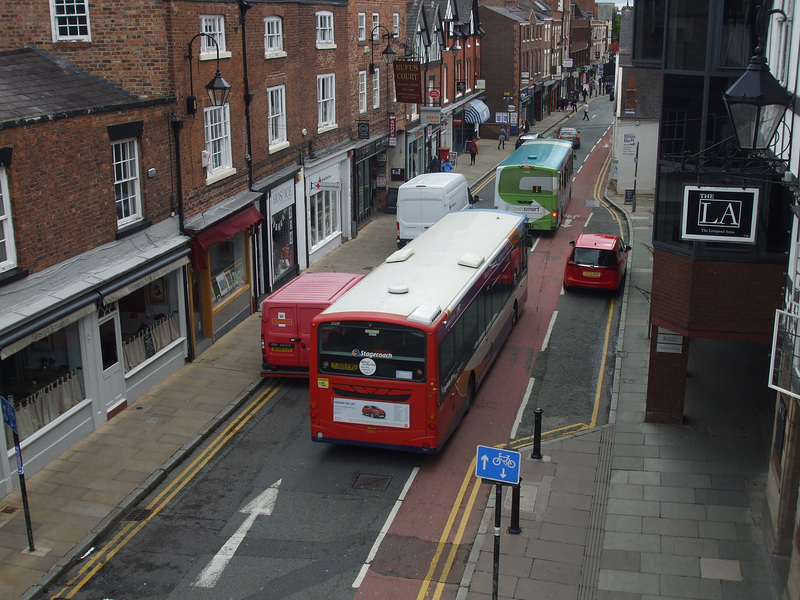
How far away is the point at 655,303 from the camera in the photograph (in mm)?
16906

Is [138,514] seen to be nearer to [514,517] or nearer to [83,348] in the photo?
[83,348]

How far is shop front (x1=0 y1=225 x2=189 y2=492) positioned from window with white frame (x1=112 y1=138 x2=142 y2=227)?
622mm

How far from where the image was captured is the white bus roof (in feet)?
51.5

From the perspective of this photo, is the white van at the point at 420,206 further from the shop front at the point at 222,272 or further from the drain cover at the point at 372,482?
the drain cover at the point at 372,482

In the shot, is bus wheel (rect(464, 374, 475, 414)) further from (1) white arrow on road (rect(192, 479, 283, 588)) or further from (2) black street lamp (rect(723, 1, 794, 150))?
(2) black street lamp (rect(723, 1, 794, 150))

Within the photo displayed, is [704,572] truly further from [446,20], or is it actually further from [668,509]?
[446,20]

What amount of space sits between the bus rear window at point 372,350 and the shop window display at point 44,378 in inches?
203

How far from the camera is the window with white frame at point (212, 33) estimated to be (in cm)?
2100

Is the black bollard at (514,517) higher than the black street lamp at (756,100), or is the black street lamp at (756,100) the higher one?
the black street lamp at (756,100)

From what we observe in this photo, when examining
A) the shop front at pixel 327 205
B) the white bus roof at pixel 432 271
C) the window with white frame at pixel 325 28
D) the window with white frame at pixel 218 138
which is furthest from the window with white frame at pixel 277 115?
the white bus roof at pixel 432 271

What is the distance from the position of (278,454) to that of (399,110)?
25.9 meters

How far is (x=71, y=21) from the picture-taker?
19062 mm

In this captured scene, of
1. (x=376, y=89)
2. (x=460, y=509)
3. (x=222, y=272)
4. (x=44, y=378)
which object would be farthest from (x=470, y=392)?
(x=376, y=89)

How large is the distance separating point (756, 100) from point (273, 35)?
58.4 feet
